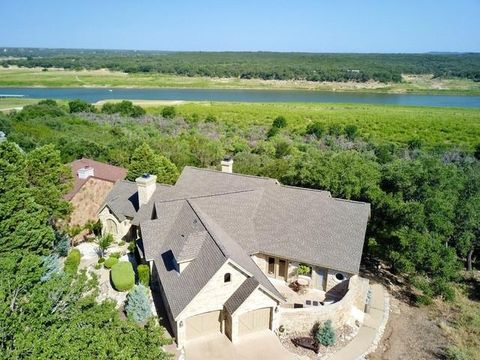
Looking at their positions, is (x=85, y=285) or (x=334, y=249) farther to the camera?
(x=334, y=249)

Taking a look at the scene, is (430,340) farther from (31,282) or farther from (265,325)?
(31,282)

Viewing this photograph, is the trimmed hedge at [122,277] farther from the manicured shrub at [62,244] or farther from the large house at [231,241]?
the manicured shrub at [62,244]

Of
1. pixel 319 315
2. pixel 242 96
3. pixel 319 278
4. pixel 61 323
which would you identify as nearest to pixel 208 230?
pixel 319 315

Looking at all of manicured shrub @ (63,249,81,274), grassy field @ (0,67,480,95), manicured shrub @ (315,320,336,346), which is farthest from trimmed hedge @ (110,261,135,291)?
grassy field @ (0,67,480,95)

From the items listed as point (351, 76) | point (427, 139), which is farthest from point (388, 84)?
point (427, 139)

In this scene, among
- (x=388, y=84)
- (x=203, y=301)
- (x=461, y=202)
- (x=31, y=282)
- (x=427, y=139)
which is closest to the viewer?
(x=31, y=282)

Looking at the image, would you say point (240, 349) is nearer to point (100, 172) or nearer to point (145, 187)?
point (145, 187)

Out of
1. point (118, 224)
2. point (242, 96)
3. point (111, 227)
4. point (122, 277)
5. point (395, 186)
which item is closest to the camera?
point (122, 277)
